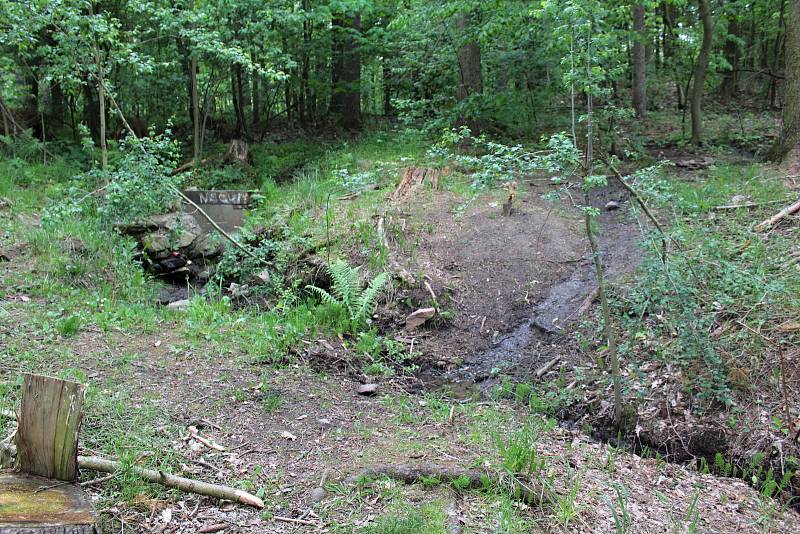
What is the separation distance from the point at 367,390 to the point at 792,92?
701cm

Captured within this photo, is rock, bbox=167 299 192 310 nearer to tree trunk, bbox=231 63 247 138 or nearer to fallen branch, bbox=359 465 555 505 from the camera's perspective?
fallen branch, bbox=359 465 555 505

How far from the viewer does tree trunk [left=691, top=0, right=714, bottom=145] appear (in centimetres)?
1018

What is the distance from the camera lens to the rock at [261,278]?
7.48 meters

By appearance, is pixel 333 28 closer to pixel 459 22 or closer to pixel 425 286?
pixel 459 22

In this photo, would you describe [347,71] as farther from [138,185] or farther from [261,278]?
[261,278]

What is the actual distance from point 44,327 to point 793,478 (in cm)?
612

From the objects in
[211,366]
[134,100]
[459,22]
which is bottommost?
[211,366]

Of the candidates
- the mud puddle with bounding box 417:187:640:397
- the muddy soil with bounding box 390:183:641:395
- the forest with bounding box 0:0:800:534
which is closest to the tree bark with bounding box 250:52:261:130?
the forest with bounding box 0:0:800:534

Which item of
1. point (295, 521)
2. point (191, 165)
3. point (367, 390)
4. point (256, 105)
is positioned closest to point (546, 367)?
point (367, 390)

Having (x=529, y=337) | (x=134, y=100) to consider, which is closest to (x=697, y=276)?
(x=529, y=337)

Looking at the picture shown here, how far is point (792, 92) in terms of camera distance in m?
7.89

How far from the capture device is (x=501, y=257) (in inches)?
297

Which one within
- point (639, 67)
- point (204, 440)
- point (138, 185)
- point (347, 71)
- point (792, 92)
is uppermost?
point (347, 71)

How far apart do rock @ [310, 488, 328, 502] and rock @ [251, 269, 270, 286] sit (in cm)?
423
